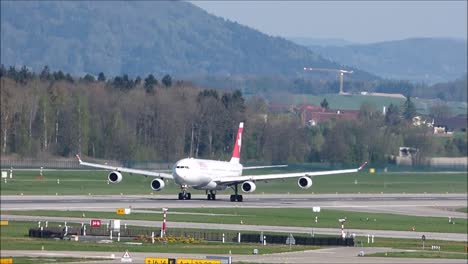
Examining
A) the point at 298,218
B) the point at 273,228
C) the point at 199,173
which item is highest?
the point at 199,173

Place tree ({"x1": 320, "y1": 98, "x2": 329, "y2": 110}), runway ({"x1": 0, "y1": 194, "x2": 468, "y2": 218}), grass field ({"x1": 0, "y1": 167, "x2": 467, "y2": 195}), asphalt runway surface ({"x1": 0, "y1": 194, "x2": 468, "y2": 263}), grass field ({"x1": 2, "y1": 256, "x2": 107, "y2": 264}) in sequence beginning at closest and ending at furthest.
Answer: grass field ({"x1": 2, "y1": 256, "x2": 107, "y2": 264})
asphalt runway surface ({"x1": 0, "y1": 194, "x2": 468, "y2": 263})
runway ({"x1": 0, "y1": 194, "x2": 468, "y2": 218})
grass field ({"x1": 0, "y1": 167, "x2": 467, "y2": 195})
tree ({"x1": 320, "y1": 98, "x2": 329, "y2": 110})

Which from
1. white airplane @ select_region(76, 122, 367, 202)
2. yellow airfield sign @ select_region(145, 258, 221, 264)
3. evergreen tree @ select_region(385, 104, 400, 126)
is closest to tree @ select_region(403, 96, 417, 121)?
evergreen tree @ select_region(385, 104, 400, 126)

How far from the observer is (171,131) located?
142 meters

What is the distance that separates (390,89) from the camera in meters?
130

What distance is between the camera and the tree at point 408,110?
396ft

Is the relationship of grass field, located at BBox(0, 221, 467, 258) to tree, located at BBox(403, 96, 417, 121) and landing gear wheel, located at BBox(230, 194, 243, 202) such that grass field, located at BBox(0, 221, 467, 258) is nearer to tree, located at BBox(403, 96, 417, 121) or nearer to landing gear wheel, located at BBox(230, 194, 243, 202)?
landing gear wheel, located at BBox(230, 194, 243, 202)

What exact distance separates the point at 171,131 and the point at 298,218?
62.5 metres

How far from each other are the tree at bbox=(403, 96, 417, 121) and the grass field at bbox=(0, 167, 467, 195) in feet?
21.6

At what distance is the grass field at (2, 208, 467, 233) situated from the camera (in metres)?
75.5

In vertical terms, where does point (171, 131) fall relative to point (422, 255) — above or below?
above

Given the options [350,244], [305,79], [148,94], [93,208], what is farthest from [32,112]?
[350,244]

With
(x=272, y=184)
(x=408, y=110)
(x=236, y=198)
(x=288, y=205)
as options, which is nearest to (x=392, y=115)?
(x=408, y=110)

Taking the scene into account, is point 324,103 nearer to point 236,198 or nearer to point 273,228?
point 236,198

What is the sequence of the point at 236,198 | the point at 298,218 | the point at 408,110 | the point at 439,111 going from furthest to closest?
the point at 439,111, the point at 408,110, the point at 236,198, the point at 298,218
